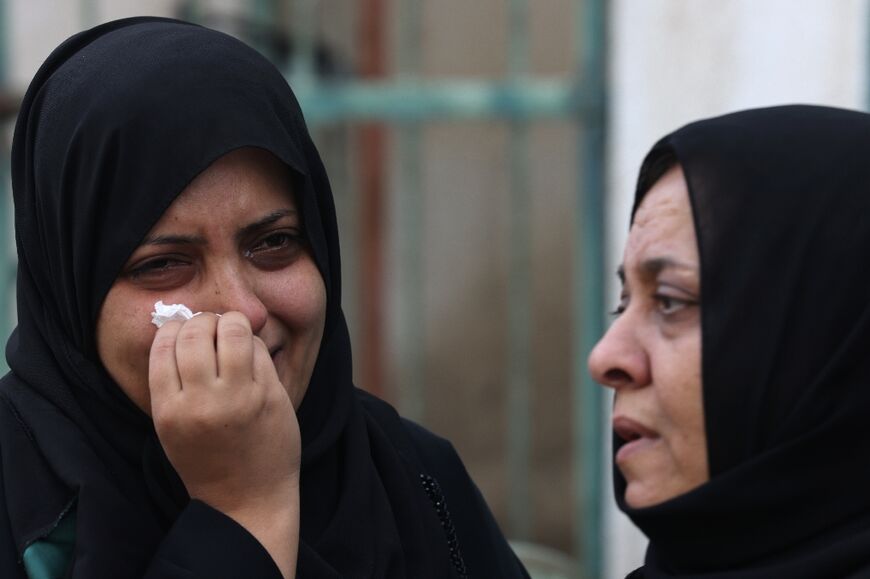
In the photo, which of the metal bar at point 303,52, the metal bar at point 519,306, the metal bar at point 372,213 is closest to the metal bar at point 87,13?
the metal bar at point 303,52

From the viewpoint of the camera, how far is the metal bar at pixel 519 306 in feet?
14.1

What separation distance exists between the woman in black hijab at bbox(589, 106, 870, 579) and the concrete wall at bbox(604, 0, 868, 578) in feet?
6.37

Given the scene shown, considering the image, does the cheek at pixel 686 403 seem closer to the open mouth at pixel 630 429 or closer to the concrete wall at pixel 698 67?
the open mouth at pixel 630 429

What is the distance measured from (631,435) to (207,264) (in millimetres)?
600

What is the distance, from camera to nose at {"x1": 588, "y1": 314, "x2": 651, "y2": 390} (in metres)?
1.98

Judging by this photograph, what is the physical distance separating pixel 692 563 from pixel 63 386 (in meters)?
0.86

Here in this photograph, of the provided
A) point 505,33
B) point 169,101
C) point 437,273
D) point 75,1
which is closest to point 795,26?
point 505,33

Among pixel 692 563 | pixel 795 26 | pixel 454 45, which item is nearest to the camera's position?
pixel 692 563

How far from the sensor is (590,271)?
4.30 m

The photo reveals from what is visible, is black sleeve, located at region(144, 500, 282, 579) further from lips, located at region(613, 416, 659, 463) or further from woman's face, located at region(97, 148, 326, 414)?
lips, located at region(613, 416, 659, 463)

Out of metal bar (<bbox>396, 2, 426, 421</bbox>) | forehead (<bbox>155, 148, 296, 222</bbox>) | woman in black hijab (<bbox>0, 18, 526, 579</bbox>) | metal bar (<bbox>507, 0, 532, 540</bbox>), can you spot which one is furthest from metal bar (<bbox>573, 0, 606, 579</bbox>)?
forehead (<bbox>155, 148, 296, 222</bbox>)

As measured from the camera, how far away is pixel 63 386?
83.7 inches

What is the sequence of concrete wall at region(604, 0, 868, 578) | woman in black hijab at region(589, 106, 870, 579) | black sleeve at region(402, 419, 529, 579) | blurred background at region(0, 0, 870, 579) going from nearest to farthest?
woman in black hijab at region(589, 106, 870, 579) → black sleeve at region(402, 419, 529, 579) → concrete wall at region(604, 0, 868, 578) → blurred background at region(0, 0, 870, 579)

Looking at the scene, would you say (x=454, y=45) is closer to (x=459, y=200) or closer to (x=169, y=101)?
(x=459, y=200)
